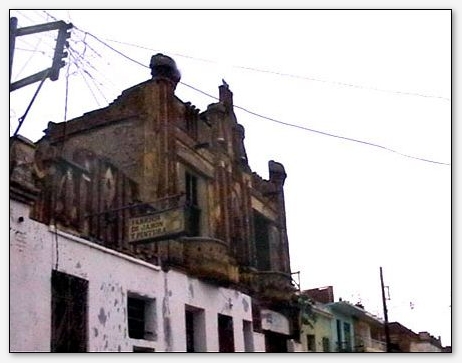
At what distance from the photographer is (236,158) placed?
906cm

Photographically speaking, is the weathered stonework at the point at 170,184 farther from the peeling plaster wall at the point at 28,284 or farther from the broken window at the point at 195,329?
the broken window at the point at 195,329

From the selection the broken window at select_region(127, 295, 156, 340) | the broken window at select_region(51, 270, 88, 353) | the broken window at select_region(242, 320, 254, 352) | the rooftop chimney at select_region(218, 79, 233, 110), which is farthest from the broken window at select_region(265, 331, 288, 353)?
the rooftop chimney at select_region(218, 79, 233, 110)

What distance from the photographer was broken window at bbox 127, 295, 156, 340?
6.89 m

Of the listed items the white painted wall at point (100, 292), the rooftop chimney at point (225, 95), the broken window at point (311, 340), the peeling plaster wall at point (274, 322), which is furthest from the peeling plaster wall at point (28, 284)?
the peeling plaster wall at point (274, 322)

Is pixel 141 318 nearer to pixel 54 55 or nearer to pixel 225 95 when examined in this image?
pixel 225 95

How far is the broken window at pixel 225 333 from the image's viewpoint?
660 cm

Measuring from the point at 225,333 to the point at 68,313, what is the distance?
1.91m

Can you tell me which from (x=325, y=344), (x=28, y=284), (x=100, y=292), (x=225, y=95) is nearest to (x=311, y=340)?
(x=325, y=344)

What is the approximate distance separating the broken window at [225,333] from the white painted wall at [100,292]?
5cm

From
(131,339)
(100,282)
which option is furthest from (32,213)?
(131,339)

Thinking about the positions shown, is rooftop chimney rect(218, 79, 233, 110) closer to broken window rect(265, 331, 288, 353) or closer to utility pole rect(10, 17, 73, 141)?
utility pole rect(10, 17, 73, 141)

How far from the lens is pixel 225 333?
7.59 meters

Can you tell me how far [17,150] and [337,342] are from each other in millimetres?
2944

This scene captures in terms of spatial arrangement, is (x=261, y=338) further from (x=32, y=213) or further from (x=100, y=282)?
(x=32, y=213)
